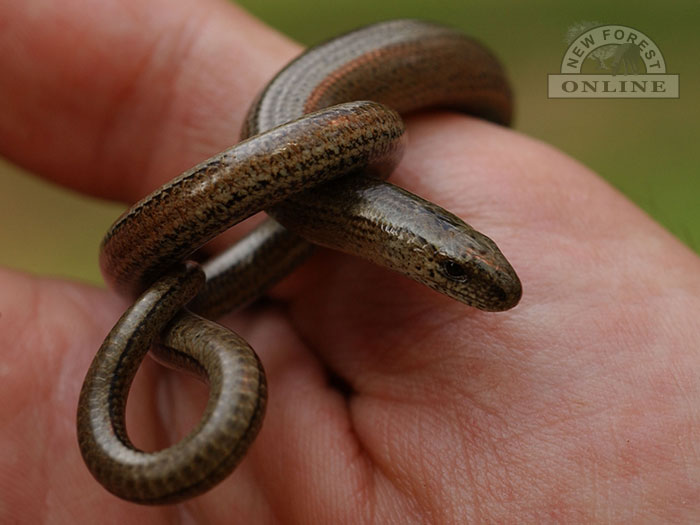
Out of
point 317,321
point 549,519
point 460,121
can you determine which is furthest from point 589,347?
point 460,121

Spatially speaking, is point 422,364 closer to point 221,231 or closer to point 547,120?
point 221,231

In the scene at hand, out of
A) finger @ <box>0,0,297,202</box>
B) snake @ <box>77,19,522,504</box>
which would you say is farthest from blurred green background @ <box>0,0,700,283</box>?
snake @ <box>77,19,522,504</box>

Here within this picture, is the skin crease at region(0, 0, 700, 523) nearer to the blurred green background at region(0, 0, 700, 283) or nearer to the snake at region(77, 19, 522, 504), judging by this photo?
the snake at region(77, 19, 522, 504)

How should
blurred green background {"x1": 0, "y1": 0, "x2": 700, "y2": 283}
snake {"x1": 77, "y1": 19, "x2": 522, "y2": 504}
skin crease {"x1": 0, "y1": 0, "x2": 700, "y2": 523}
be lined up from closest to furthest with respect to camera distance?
snake {"x1": 77, "y1": 19, "x2": 522, "y2": 504}, skin crease {"x1": 0, "y1": 0, "x2": 700, "y2": 523}, blurred green background {"x1": 0, "y1": 0, "x2": 700, "y2": 283}

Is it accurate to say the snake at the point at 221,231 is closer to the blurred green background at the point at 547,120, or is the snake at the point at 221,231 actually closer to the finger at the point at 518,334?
the finger at the point at 518,334

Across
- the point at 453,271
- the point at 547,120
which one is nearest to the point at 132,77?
the point at 453,271

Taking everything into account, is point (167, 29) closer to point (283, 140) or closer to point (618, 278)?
point (283, 140)

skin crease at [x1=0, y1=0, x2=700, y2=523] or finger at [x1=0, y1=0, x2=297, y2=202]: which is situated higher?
finger at [x1=0, y1=0, x2=297, y2=202]
